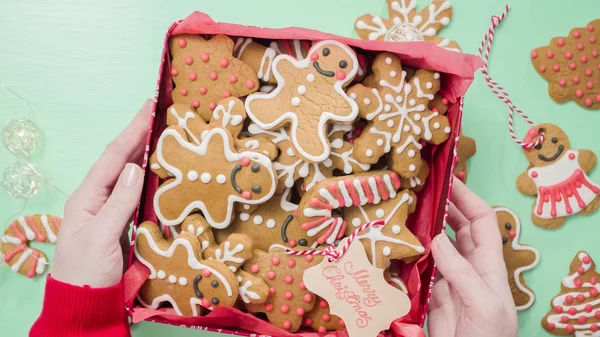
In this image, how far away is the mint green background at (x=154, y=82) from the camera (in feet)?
4.88

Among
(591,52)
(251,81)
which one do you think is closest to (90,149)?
(251,81)

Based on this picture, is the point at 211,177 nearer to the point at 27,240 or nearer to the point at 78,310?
the point at 78,310

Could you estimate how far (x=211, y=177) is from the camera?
3.75 feet

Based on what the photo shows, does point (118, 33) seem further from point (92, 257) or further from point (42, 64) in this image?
point (92, 257)

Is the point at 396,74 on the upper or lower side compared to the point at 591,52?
lower

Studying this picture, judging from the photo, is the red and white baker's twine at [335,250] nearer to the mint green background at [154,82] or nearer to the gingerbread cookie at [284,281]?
the gingerbread cookie at [284,281]

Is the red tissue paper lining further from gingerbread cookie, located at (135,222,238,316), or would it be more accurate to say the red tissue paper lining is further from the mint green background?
the mint green background

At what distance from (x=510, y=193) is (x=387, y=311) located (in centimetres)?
56

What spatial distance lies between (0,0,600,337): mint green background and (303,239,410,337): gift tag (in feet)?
1.60

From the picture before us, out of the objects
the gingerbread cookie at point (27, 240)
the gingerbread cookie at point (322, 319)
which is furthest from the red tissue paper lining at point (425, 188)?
the gingerbread cookie at point (27, 240)

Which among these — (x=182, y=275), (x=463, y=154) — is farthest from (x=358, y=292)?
(x=463, y=154)

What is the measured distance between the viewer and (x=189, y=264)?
45.3 inches

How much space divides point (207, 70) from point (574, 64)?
96 cm

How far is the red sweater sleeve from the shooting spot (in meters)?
1.13
